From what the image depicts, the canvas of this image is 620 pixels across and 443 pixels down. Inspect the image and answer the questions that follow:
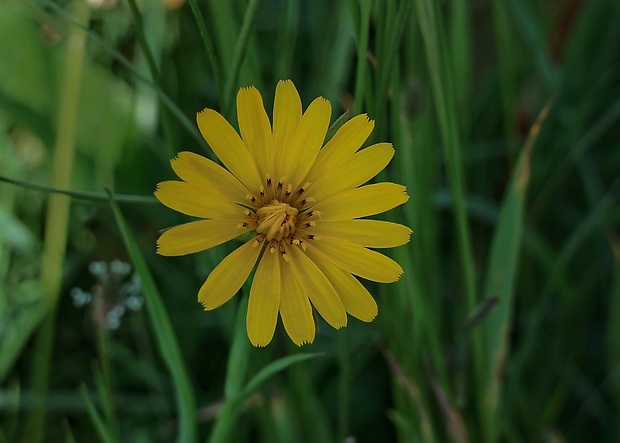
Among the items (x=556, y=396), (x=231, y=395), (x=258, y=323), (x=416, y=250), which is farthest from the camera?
(x=556, y=396)

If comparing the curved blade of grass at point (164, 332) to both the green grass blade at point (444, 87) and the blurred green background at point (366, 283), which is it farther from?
the green grass blade at point (444, 87)

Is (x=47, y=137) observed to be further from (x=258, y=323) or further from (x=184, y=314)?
(x=258, y=323)

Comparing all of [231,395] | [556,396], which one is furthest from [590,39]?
[231,395]

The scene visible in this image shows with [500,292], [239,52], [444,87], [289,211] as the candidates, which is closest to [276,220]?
[289,211]

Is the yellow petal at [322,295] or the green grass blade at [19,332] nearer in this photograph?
the yellow petal at [322,295]

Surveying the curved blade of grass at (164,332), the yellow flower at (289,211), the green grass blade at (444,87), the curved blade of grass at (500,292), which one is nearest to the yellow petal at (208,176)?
the yellow flower at (289,211)

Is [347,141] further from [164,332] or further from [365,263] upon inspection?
[164,332]

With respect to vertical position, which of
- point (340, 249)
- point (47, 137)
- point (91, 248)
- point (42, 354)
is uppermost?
point (47, 137)
